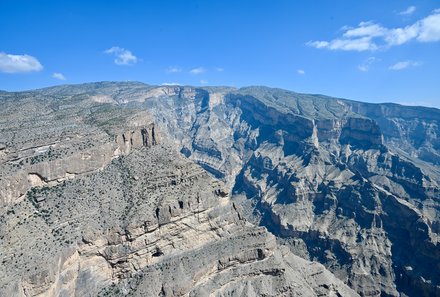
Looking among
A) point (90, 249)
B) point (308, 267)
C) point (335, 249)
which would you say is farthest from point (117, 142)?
point (335, 249)

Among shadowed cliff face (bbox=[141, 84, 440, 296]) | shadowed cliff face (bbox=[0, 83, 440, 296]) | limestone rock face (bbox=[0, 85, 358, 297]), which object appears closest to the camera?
limestone rock face (bbox=[0, 85, 358, 297])

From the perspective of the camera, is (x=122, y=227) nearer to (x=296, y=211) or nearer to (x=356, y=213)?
(x=296, y=211)

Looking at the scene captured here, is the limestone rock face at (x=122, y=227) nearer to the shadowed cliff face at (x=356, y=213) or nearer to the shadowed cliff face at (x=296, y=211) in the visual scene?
the shadowed cliff face at (x=296, y=211)

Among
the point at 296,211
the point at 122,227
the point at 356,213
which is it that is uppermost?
the point at 122,227

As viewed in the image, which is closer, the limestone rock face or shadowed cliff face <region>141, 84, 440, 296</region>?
the limestone rock face

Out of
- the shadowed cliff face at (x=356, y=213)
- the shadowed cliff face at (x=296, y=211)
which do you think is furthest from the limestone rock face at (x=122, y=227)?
the shadowed cliff face at (x=356, y=213)

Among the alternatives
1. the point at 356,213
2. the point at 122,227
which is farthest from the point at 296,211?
the point at 122,227

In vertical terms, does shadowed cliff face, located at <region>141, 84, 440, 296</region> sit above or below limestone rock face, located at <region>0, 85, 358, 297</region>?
below

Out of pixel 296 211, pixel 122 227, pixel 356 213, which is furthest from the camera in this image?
pixel 296 211

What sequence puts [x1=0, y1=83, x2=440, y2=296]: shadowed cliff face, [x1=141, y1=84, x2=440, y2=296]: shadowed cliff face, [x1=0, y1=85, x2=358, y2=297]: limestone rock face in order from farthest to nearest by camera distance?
[x1=141, y1=84, x2=440, y2=296]: shadowed cliff face < [x1=0, y1=83, x2=440, y2=296]: shadowed cliff face < [x1=0, y1=85, x2=358, y2=297]: limestone rock face

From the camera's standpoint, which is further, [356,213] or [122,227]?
[356,213]

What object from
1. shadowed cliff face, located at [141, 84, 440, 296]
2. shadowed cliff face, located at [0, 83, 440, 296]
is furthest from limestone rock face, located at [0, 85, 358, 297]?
shadowed cliff face, located at [141, 84, 440, 296]

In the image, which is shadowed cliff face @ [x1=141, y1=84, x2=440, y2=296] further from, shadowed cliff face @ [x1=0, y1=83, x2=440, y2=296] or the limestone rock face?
the limestone rock face
